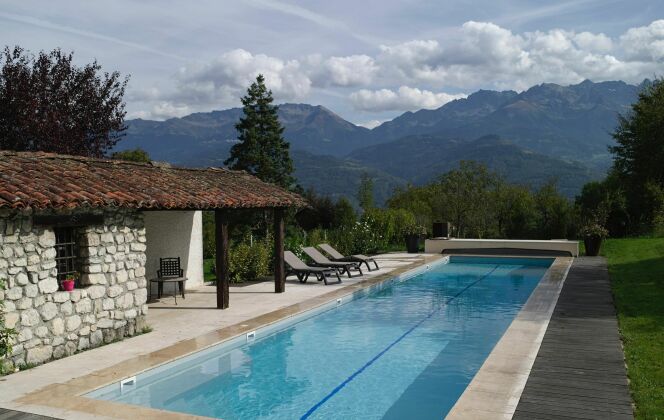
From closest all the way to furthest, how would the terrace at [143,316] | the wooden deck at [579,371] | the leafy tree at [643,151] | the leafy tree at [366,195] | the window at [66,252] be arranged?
the wooden deck at [579,371] → the terrace at [143,316] → the window at [66,252] → the leafy tree at [643,151] → the leafy tree at [366,195]

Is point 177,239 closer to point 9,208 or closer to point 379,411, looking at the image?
point 9,208

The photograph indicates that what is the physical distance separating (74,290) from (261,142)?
85.4ft

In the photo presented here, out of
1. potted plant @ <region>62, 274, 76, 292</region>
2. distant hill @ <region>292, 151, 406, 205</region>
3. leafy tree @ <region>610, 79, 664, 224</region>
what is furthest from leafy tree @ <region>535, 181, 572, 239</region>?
distant hill @ <region>292, 151, 406, 205</region>

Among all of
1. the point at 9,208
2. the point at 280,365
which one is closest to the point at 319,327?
the point at 280,365

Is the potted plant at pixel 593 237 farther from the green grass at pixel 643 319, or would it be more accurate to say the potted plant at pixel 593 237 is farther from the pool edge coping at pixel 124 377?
the pool edge coping at pixel 124 377

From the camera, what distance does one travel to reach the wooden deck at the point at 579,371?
538 cm

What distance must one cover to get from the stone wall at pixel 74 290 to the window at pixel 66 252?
0.39ft

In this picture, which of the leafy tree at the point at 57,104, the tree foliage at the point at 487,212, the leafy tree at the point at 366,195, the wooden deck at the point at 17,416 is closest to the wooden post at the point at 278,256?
the wooden deck at the point at 17,416

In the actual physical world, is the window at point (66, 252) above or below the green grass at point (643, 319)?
above

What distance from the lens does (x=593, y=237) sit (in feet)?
66.5

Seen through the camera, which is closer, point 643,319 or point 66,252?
point 66,252

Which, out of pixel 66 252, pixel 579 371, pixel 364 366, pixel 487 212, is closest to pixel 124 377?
pixel 66 252

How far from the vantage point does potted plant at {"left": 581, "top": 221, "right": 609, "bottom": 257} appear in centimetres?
2022

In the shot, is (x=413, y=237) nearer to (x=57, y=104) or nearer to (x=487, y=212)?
(x=487, y=212)
